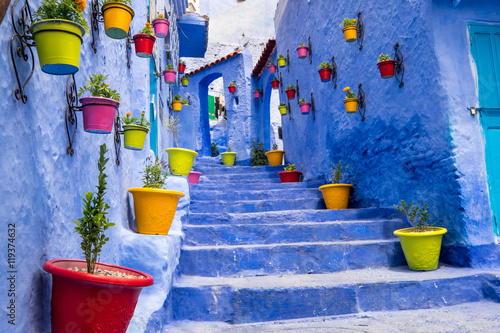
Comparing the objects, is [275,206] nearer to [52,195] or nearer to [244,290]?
[244,290]

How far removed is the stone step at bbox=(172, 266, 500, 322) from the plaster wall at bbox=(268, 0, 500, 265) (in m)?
0.41

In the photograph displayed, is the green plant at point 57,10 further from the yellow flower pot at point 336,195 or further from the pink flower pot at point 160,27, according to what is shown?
the yellow flower pot at point 336,195

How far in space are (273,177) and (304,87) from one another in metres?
1.88

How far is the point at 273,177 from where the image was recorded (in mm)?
7992

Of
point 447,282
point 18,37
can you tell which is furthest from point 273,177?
point 18,37

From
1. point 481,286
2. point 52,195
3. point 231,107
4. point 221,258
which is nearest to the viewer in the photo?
point 52,195

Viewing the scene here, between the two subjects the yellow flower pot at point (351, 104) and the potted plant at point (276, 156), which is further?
the potted plant at point (276, 156)

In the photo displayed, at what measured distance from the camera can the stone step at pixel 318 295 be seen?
10.1 ft

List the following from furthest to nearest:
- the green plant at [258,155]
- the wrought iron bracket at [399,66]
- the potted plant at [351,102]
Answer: the green plant at [258,155] → the potted plant at [351,102] → the wrought iron bracket at [399,66]

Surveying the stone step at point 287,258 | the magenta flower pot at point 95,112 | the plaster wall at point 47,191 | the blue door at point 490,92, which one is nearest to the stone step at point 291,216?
the stone step at point 287,258

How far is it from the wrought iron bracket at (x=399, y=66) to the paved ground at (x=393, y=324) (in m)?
2.45

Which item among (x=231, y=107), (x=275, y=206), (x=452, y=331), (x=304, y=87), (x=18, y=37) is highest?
(x=231, y=107)

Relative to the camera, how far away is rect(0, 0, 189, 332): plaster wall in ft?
4.73

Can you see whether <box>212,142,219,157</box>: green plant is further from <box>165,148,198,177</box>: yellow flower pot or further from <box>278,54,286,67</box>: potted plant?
<box>165,148,198,177</box>: yellow flower pot
